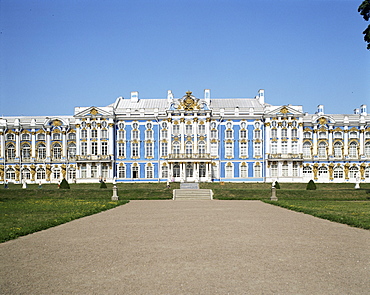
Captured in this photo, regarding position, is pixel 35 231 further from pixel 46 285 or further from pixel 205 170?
pixel 205 170

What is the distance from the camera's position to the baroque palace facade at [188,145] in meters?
60.8

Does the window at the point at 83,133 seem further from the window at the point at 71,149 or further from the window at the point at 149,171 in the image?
the window at the point at 149,171

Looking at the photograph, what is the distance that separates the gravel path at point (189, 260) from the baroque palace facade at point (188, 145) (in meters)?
45.3

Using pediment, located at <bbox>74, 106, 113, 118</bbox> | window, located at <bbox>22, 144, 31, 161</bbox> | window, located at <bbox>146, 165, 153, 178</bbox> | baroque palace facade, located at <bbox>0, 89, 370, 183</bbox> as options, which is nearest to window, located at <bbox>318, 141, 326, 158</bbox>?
baroque palace facade, located at <bbox>0, 89, 370, 183</bbox>

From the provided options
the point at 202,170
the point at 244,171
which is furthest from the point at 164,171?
the point at 244,171

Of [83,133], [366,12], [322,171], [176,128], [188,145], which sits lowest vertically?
[322,171]

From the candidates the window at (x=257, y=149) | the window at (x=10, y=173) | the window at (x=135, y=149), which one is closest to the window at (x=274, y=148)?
the window at (x=257, y=149)

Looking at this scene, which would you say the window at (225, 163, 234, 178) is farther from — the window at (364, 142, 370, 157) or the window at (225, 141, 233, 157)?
the window at (364, 142, 370, 157)

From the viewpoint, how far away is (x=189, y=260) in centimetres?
990

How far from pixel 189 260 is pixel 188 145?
169ft

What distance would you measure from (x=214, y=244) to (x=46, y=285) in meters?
5.45

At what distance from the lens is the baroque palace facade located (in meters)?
60.8

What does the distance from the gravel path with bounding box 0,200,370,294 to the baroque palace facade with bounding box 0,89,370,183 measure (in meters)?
45.3

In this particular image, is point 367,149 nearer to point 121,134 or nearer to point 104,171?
point 121,134
